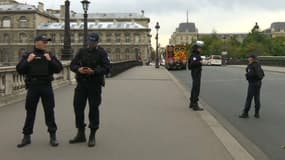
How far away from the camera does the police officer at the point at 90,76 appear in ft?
29.7

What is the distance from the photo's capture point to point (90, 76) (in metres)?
9.16

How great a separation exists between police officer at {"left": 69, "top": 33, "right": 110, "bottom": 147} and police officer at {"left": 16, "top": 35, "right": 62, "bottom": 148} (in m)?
0.37

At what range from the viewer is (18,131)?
10820 mm

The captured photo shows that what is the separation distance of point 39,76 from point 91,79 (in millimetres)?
838

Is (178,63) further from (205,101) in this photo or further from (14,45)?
(14,45)

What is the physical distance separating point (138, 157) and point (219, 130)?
11.7 ft

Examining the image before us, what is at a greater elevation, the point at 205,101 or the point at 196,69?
the point at 196,69

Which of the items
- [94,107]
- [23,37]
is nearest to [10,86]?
[94,107]

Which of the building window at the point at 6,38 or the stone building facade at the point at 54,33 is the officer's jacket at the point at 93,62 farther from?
the building window at the point at 6,38

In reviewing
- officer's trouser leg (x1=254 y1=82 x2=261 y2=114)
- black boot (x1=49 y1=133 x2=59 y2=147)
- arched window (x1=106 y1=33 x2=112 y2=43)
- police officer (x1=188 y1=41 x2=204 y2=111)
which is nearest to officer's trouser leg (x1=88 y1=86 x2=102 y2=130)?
black boot (x1=49 y1=133 x2=59 y2=147)

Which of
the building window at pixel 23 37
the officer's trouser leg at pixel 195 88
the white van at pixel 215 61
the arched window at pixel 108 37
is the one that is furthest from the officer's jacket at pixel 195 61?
the arched window at pixel 108 37

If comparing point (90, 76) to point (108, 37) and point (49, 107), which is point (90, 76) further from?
point (108, 37)

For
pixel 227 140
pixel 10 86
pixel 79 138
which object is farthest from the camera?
pixel 10 86

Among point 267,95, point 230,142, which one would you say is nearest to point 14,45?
point 267,95
